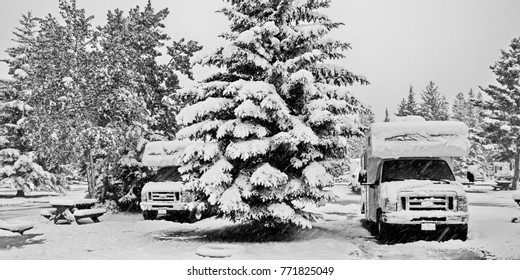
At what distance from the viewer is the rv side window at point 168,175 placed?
15586mm

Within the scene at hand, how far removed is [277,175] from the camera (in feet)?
31.3

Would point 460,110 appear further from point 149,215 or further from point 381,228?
point 381,228

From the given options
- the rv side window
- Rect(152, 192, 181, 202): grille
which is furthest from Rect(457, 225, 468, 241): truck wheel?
the rv side window

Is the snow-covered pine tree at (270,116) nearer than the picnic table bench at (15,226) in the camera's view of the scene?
Yes

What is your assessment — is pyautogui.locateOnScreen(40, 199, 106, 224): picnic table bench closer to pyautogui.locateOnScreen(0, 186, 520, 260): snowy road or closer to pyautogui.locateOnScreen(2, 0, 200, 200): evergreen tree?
pyautogui.locateOnScreen(0, 186, 520, 260): snowy road

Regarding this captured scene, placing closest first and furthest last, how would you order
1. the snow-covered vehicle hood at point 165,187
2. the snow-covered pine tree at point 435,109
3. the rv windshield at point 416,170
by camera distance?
the rv windshield at point 416,170, the snow-covered vehicle hood at point 165,187, the snow-covered pine tree at point 435,109

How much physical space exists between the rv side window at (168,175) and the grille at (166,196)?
2.83ft

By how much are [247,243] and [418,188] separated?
11.8 ft

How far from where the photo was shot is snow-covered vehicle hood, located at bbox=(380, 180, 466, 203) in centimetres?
958

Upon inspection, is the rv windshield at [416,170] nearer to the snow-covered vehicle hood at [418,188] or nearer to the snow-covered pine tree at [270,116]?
the snow-covered vehicle hood at [418,188]

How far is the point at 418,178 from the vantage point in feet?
34.3

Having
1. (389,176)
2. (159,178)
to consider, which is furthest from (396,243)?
(159,178)

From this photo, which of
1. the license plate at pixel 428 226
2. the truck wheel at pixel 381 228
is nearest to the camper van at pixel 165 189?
the truck wheel at pixel 381 228

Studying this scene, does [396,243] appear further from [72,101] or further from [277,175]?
[72,101]
